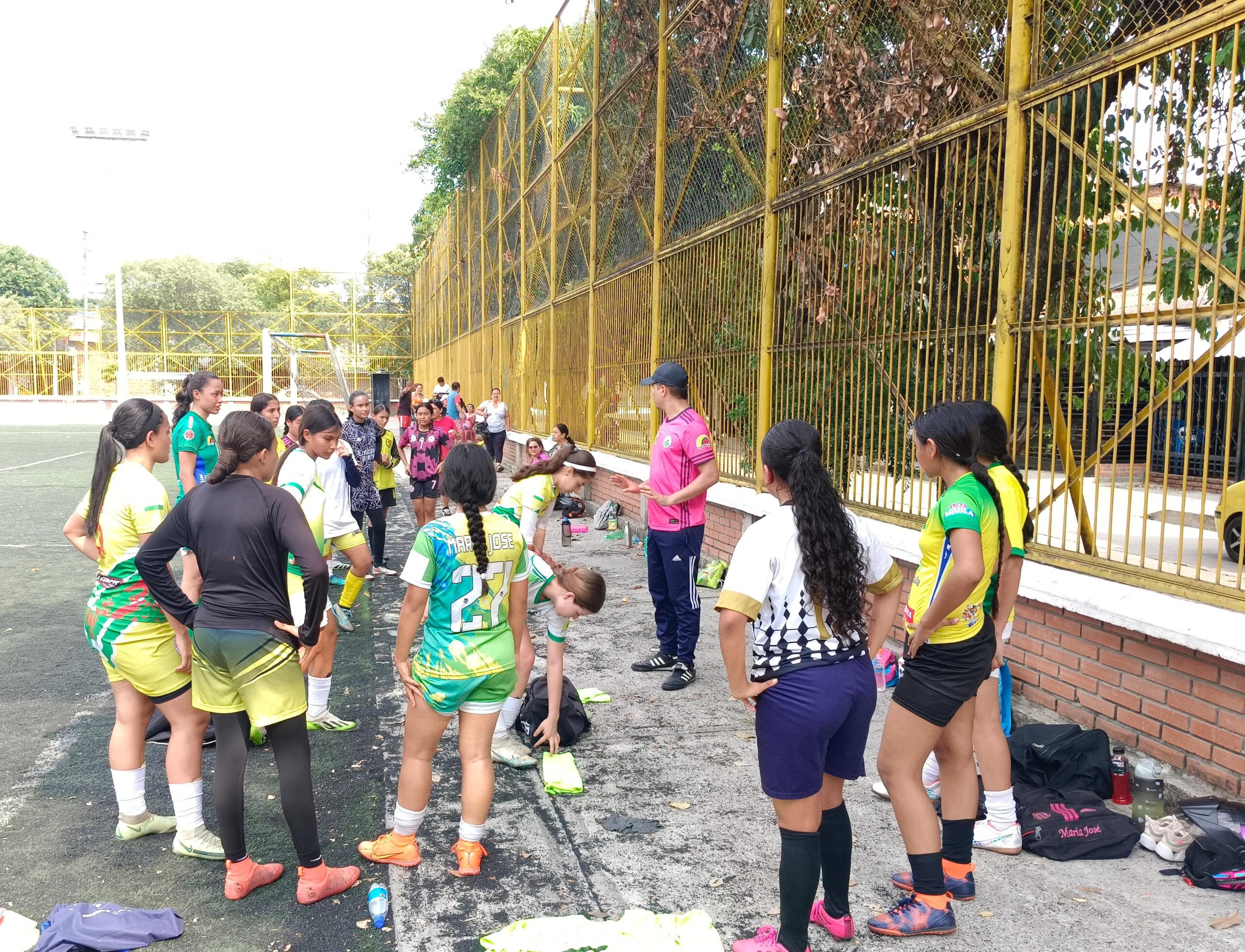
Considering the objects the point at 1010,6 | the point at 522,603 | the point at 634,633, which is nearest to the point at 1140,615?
the point at 522,603

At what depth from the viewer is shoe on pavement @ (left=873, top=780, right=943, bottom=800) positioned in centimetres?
423

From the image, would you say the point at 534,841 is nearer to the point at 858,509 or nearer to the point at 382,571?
the point at 858,509

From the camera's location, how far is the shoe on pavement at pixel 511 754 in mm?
4793

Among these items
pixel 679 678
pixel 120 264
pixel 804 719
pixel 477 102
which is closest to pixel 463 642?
pixel 804 719

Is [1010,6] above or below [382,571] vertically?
above

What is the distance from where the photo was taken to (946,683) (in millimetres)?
3305

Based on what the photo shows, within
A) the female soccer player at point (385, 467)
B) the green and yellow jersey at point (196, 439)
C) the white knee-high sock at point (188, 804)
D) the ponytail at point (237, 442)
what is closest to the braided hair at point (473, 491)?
the ponytail at point (237, 442)

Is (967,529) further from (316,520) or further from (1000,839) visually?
(316,520)

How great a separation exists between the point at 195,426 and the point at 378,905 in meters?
5.77

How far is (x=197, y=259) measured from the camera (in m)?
73.2

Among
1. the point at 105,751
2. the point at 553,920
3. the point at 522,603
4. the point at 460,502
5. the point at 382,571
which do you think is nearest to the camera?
the point at 553,920

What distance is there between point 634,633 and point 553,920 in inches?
171

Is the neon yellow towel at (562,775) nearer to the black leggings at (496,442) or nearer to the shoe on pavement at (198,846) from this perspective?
the shoe on pavement at (198,846)

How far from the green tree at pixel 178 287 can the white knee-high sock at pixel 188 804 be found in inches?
2905
